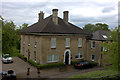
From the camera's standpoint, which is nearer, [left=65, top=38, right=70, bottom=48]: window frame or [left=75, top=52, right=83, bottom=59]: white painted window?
[left=65, top=38, right=70, bottom=48]: window frame

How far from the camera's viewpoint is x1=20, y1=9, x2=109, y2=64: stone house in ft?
79.2

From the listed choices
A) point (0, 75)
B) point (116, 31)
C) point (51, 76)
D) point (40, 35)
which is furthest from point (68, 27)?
point (0, 75)

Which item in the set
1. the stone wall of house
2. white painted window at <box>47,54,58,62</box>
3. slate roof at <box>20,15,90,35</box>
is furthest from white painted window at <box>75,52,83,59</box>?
white painted window at <box>47,54,58,62</box>

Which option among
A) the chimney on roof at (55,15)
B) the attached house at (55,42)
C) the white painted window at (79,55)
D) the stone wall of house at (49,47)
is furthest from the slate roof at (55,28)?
the white painted window at (79,55)

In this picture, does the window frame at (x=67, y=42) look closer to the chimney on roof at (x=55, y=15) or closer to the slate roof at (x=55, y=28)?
the slate roof at (x=55, y=28)

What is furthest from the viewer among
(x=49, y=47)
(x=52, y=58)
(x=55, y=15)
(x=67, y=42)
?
(x=55, y=15)

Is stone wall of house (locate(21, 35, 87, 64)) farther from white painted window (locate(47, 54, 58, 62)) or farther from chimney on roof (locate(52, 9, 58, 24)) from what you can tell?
chimney on roof (locate(52, 9, 58, 24))

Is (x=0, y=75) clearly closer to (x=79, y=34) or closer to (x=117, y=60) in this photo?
(x=117, y=60)

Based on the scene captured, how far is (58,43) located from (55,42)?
70cm

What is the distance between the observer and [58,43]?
2550 cm

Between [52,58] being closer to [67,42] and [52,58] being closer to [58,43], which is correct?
[58,43]

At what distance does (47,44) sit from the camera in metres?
24.3

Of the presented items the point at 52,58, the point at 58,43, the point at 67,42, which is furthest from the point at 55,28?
the point at 52,58

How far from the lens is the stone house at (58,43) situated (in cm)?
2414
